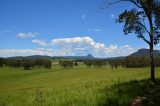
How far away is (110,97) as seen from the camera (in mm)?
13625

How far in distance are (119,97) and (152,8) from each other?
1200 centimetres

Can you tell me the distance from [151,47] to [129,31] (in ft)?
8.43

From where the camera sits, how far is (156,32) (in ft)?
78.1

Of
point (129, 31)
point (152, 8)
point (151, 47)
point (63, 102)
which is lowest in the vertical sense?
point (63, 102)

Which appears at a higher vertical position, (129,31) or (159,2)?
(159,2)

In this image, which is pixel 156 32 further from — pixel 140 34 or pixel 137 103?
pixel 137 103

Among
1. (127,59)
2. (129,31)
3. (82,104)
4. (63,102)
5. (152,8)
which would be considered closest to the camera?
(82,104)

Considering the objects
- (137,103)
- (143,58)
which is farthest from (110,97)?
(143,58)

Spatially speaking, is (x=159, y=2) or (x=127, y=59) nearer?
(x=159, y=2)

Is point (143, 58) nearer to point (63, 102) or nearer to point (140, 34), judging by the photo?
point (140, 34)

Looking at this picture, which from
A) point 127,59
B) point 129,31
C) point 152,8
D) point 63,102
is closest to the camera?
point 63,102

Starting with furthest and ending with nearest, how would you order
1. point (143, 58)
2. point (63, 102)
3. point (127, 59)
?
point (127, 59) → point (143, 58) → point (63, 102)

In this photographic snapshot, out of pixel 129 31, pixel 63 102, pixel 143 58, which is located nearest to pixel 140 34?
pixel 129 31

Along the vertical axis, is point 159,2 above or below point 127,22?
above
